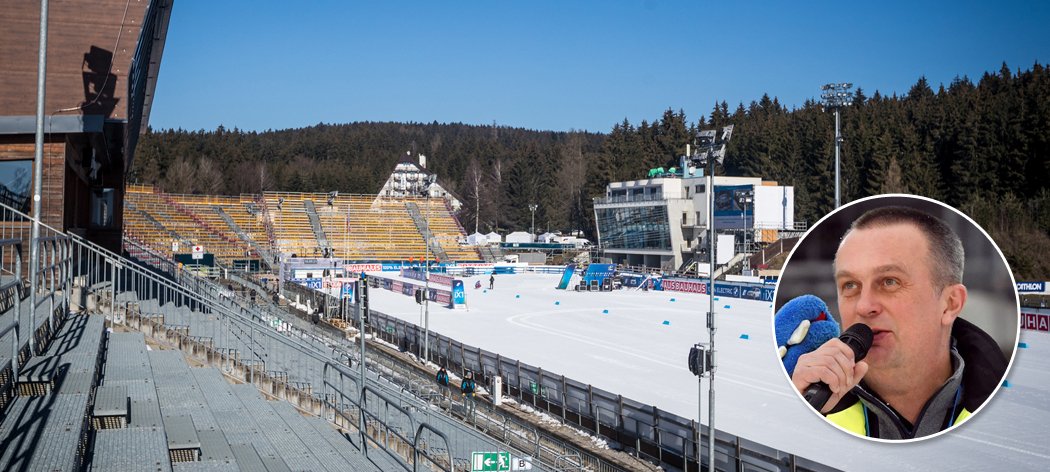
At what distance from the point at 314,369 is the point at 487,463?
5789 millimetres

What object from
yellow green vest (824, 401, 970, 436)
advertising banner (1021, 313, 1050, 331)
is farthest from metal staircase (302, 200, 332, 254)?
yellow green vest (824, 401, 970, 436)

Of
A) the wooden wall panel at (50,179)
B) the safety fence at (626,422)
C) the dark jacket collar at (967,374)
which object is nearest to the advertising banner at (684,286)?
the safety fence at (626,422)

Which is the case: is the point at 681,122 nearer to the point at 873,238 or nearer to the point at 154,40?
the point at 154,40

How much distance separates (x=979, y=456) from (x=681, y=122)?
95.1 m

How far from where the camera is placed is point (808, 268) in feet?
34.2

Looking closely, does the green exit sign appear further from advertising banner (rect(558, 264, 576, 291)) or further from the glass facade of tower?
the glass facade of tower

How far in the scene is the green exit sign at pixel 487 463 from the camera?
9.81m

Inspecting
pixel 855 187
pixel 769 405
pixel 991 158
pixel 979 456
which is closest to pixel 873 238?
pixel 979 456

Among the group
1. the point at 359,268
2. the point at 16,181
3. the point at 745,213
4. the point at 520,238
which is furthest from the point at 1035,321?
the point at 520,238

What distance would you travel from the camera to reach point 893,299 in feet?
30.8

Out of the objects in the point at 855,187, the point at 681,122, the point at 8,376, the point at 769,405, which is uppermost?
the point at 681,122

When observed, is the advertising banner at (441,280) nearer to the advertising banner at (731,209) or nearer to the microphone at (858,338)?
the advertising banner at (731,209)

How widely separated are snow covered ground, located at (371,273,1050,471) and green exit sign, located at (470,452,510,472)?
5893 millimetres

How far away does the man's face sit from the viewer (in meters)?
9.23
